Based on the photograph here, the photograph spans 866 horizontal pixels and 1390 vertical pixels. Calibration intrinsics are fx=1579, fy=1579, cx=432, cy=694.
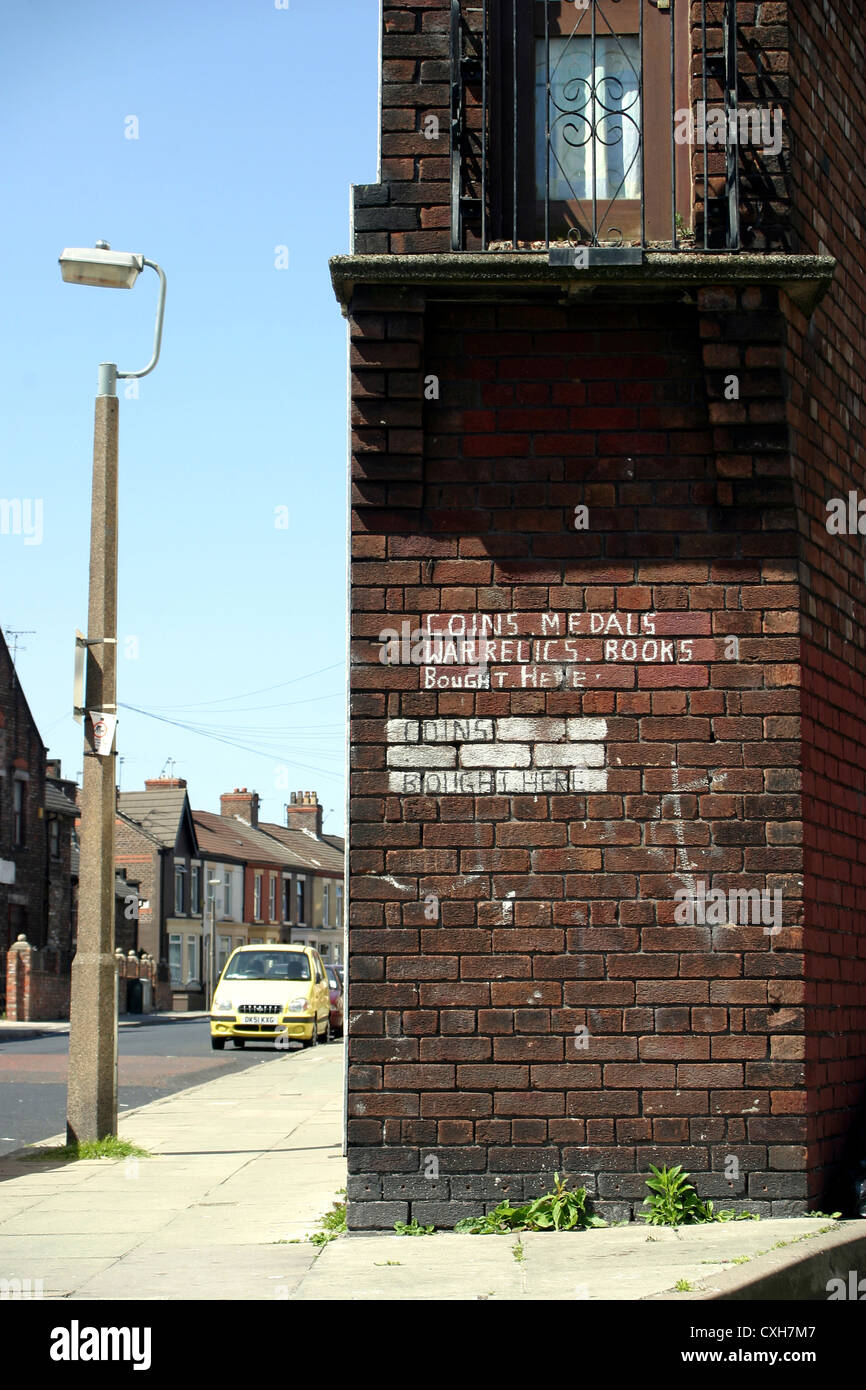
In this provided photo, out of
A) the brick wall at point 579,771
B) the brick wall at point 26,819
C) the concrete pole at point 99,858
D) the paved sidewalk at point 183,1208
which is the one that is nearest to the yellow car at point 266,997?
the paved sidewalk at point 183,1208

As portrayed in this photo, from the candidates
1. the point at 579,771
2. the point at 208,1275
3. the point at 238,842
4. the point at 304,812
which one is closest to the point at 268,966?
the point at 579,771

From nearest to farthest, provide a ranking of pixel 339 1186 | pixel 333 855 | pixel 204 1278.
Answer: pixel 204 1278
pixel 339 1186
pixel 333 855

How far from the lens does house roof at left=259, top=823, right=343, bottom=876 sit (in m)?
86.6

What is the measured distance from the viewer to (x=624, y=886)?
749 centimetres

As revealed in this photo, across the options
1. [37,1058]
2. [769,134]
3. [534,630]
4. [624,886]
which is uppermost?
[769,134]

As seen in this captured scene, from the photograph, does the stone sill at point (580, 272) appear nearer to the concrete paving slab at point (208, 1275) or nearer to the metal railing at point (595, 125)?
the metal railing at point (595, 125)

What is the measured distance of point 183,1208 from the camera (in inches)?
348

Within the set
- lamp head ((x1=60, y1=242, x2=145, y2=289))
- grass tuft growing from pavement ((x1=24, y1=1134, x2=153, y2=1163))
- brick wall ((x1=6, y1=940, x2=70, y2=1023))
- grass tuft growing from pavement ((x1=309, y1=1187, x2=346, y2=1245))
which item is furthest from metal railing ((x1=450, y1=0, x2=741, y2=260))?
brick wall ((x1=6, y1=940, x2=70, y2=1023))

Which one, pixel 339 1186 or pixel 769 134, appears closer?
pixel 769 134

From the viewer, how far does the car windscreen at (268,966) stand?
2641 centimetres

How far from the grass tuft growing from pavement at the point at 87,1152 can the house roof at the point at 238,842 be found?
2454 inches
